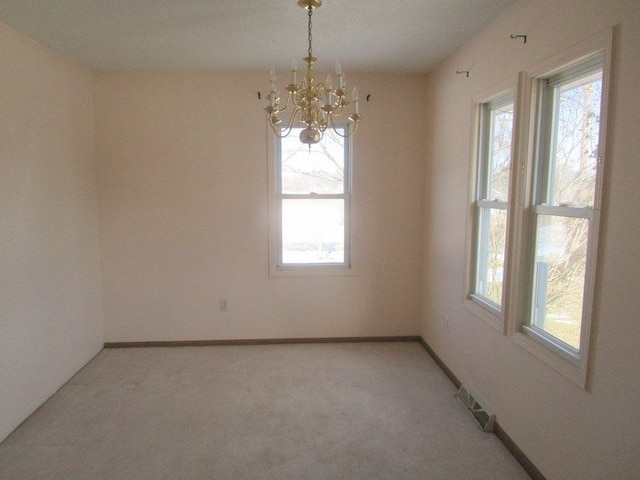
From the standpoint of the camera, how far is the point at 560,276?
1991 mm

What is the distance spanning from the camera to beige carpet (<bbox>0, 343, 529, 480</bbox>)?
2.15 metres

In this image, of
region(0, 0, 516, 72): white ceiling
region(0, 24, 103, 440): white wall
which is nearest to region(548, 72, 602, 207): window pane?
region(0, 0, 516, 72): white ceiling

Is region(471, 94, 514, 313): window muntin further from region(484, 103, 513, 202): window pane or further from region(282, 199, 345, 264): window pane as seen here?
region(282, 199, 345, 264): window pane

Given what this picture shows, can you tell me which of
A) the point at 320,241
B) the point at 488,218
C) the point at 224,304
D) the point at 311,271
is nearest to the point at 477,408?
the point at 488,218

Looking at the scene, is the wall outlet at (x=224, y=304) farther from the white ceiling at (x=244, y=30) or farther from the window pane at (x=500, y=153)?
the window pane at (x=500, y=153)

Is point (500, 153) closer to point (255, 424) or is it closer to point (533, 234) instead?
point (533, 234)

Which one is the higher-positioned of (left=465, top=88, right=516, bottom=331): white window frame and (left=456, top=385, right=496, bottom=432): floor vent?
(left=465, top=88, right=516, bottom=331): white window frame

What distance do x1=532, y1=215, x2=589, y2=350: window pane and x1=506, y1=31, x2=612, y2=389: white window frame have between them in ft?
0.14

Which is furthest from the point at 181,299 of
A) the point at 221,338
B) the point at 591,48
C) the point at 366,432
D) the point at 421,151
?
the point at 591,48

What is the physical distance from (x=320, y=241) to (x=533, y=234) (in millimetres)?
2094

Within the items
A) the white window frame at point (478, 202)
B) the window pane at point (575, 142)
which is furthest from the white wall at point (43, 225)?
the window pane at point (575, 142)

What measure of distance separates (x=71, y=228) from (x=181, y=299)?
1126 mm

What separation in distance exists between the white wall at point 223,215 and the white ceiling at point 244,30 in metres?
0.35

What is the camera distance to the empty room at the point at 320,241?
5.99 feet
